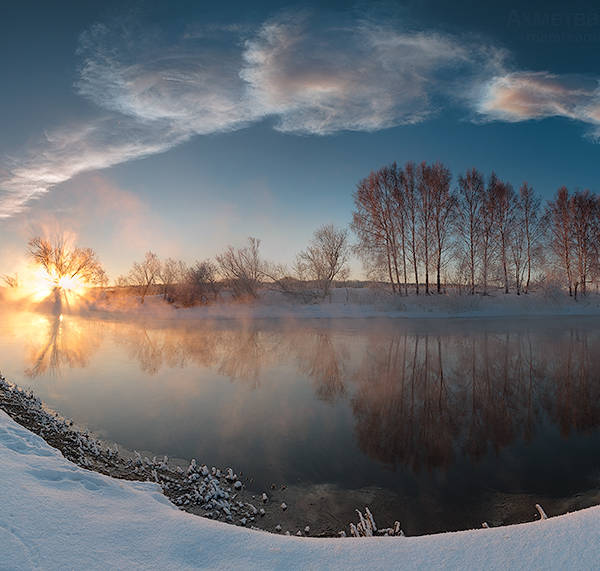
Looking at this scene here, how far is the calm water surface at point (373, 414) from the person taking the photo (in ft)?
15.2

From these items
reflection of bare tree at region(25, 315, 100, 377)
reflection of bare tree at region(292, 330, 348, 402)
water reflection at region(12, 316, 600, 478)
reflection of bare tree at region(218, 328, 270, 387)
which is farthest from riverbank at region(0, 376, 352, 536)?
reflection of bare tree at region(25, 315, 100, 377)

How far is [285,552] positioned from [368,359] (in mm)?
10715

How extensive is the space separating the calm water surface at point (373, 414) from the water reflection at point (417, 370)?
0.15 feet

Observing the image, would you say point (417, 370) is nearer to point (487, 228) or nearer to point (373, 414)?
point (373, 414)

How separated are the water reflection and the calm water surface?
0.04 meters

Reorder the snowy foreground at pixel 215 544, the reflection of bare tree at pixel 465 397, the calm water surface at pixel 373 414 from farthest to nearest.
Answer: the reflection of bare tree at pixel 465 397
the calm water surface at pixel 373 414
the snowy foreground at pixel 215 544

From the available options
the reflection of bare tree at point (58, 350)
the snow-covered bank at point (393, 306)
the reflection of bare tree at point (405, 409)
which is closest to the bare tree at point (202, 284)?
the snow-covered bank at point (393, 306)

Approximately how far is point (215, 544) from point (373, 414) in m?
5.39

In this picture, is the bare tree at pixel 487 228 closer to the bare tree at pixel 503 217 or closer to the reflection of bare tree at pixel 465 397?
the bare tree at pixel 503 217

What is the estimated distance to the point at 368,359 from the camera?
12742 millimetres

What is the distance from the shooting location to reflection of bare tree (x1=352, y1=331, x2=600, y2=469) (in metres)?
6.07

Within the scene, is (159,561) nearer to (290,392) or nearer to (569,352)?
(290,392)

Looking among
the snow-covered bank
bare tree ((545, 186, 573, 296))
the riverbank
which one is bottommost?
the riverbank

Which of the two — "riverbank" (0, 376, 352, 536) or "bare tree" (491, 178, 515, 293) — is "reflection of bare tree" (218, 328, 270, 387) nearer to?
"riverbank" (0, 376, 352, 536)
